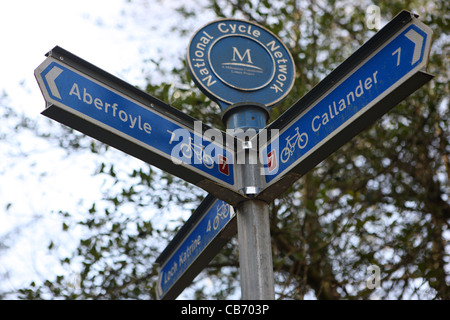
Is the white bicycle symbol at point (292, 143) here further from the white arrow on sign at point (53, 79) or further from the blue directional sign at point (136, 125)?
the white arrow on sign at point (53, 79)

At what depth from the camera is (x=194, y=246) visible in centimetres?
294

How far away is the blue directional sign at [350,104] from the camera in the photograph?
2121mm

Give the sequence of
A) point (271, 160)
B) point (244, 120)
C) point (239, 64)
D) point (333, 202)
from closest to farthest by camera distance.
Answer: point (271, 160) → point (244, 120) → point (239, 64) → point (333, 202)

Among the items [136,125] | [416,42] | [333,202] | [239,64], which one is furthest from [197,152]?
[333,202]

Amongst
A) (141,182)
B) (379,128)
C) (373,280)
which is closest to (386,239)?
(373,280)

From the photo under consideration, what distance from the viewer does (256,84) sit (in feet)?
9.41

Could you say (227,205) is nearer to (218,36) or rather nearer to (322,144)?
(322,144)

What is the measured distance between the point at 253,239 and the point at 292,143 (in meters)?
0.44

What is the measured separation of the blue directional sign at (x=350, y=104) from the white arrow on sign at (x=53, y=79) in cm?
91

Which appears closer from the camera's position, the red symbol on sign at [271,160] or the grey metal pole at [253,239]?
the grey metal pole at [253,239]

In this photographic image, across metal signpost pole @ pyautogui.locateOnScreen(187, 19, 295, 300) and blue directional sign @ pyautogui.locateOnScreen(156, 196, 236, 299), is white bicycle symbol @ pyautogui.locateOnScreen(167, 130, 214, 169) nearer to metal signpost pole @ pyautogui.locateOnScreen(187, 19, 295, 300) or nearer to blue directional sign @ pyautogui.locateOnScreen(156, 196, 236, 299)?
metal signpost pole @ pyautogui.locateOnScreen(187, 19, 295, 300)

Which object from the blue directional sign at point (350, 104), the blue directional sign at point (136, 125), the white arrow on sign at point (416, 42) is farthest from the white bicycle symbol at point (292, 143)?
the white arrow on sign at point (416, 42)

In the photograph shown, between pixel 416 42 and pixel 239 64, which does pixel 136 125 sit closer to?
pixel 239 64

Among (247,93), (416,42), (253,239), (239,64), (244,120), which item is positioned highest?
(239,64)
